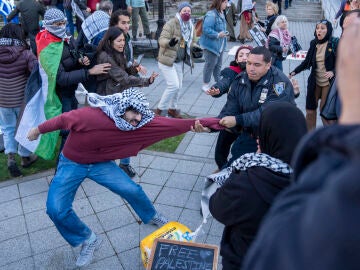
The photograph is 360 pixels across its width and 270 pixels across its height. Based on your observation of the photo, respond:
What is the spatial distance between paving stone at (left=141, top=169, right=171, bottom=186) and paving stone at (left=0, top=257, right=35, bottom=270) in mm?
1800


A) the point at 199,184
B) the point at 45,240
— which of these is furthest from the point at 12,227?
the point at 199,184

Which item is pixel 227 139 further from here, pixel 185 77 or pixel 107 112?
pixel 185 77

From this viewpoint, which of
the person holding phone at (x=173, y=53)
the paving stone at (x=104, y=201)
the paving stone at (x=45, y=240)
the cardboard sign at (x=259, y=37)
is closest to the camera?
the paving stone at (x=45, y=240)

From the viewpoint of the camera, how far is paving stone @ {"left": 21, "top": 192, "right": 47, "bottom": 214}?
4648 mm

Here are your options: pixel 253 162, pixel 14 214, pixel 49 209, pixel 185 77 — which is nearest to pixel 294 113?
pixel 253 162

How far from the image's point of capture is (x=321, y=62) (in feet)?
18.7

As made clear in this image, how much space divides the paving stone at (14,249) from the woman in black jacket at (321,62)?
14.2 ft

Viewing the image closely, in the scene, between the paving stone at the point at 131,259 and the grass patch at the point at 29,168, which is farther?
the grass patch at the point at 29,168

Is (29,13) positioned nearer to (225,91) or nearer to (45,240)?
(225,91)

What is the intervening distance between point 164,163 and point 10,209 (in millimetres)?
2126

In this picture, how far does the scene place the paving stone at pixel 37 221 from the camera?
14.1 feet

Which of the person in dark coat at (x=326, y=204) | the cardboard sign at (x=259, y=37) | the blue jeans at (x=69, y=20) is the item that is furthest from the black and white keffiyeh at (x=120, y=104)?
the blue jeans at (x=69, y=20)

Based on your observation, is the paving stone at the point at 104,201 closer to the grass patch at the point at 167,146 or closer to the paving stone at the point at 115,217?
the paving stone at the point at 115,217

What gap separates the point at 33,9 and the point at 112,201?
6.43m
